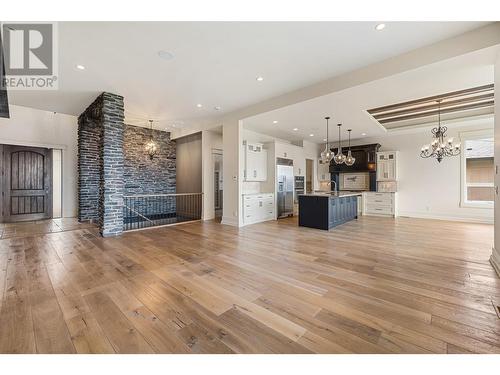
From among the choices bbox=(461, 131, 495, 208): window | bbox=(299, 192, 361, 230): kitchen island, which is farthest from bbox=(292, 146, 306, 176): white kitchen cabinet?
bbox=(461, 131, 495, 208): window

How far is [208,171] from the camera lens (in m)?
6.96

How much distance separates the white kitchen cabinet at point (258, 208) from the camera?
599 cm

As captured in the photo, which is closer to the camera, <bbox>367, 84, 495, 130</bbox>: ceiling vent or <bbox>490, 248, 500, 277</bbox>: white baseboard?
<bbox>490, 248, 500, 277</bbox>: white baseboard

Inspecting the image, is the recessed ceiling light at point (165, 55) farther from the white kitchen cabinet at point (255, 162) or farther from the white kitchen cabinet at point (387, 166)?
the white kitchen cabinet at point (387, 166)

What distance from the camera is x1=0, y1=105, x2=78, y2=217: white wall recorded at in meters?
5.75

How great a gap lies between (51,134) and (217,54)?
20.6ft

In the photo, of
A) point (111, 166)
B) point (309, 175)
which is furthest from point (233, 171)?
point (309, 175)

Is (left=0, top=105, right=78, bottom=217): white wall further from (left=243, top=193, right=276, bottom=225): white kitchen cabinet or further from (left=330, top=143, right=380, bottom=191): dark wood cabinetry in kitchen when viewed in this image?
(left=330, top=143, right=380, bottom=191): dark wood cabinetry in kitchen

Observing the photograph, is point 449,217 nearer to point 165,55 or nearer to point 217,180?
point 217,180

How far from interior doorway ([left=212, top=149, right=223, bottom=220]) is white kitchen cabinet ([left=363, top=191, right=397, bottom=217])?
5272 mm
